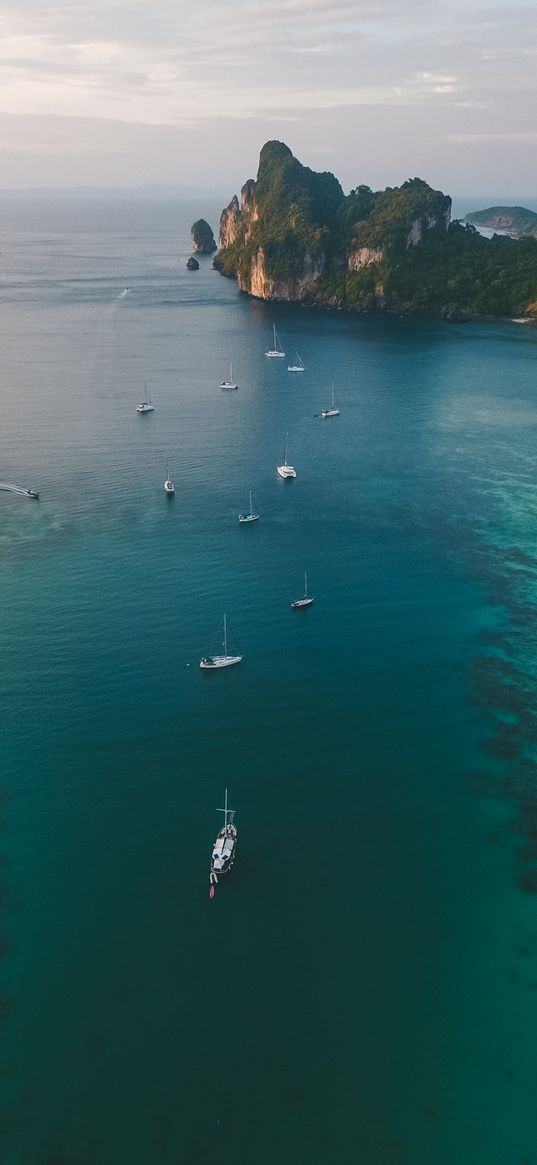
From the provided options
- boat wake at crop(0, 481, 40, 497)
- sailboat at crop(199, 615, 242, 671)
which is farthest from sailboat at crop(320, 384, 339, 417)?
sailboat at crop(199, 615, 242, 671)

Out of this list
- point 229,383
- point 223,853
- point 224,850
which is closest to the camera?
point 223,853

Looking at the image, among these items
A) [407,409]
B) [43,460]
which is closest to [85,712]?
[43,460]

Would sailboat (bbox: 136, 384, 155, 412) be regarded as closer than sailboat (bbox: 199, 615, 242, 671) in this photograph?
No

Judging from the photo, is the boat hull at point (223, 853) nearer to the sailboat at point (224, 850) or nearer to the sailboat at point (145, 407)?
the sailboat at point (224, 850)

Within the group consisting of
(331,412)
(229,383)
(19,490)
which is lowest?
(19,490)

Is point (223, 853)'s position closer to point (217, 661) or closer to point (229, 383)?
point (217, 661)

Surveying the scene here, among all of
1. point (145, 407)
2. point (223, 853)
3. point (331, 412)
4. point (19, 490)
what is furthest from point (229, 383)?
point (223, 853)

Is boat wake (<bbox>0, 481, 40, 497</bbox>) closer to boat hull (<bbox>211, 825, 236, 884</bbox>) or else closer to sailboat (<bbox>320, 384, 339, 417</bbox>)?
sailboat (<bbox>320, 384, 339, 417</bbox>)
